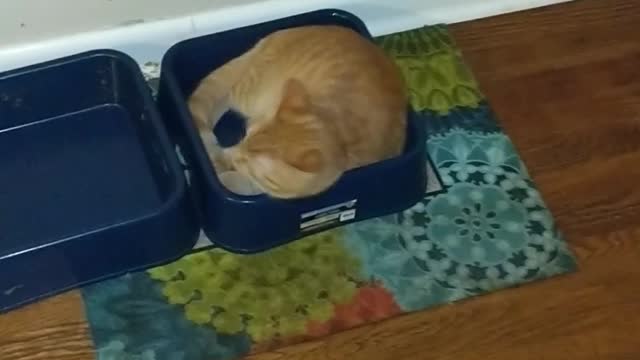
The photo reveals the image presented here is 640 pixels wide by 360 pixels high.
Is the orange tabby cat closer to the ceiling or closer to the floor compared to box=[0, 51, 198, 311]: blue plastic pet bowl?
closer to the ceiling

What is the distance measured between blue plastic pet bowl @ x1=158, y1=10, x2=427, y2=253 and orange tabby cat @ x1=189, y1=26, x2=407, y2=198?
0.09 ft

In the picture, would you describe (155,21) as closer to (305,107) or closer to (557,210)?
(305,107)

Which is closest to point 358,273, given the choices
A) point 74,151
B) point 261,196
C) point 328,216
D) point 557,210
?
point 328,216

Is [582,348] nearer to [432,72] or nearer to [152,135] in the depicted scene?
[432,72]

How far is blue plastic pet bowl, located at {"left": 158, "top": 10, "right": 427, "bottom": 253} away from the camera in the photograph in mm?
1494

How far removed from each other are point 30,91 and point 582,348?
0.84 metres

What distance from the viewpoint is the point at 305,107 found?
1429 millimetres

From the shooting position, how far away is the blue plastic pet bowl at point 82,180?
1464 millimetres

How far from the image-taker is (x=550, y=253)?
162 centimetres

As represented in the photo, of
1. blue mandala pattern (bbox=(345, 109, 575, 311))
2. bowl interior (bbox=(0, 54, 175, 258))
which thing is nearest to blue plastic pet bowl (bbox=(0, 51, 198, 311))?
bowl interior (bbox=(0, 54, 175, 258))

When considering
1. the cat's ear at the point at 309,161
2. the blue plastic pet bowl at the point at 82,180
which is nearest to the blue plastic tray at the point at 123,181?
the blue plastic pet bowl at the point at 82,180

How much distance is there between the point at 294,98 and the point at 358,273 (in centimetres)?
29

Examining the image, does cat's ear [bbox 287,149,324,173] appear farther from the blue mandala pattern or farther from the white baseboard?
the white baseboard

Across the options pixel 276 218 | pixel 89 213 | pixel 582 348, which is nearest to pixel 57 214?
pixel 89 213
